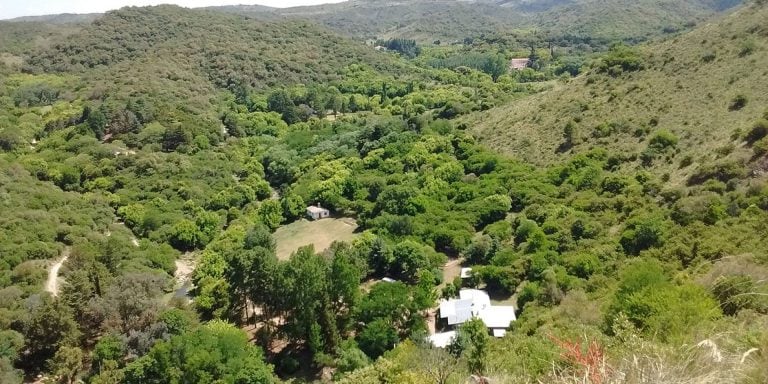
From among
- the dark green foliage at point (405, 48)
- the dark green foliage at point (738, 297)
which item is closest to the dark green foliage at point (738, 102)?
the dark green foliage at point (738, 297)

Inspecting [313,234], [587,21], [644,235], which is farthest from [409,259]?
[587,21]

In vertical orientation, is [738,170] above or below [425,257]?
above

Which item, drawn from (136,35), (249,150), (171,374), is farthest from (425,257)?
(136,35)

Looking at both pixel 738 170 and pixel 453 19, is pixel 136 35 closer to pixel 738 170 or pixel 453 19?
pixel 738 170

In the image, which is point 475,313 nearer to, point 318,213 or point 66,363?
point 66,363

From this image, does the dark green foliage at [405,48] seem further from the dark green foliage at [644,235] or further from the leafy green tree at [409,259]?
the dark green foliage at [644,235]

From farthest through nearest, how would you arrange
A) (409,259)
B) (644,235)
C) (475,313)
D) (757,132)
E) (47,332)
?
(409,259) → (757,132) → (644,235) → (475,313) → (47,332)
